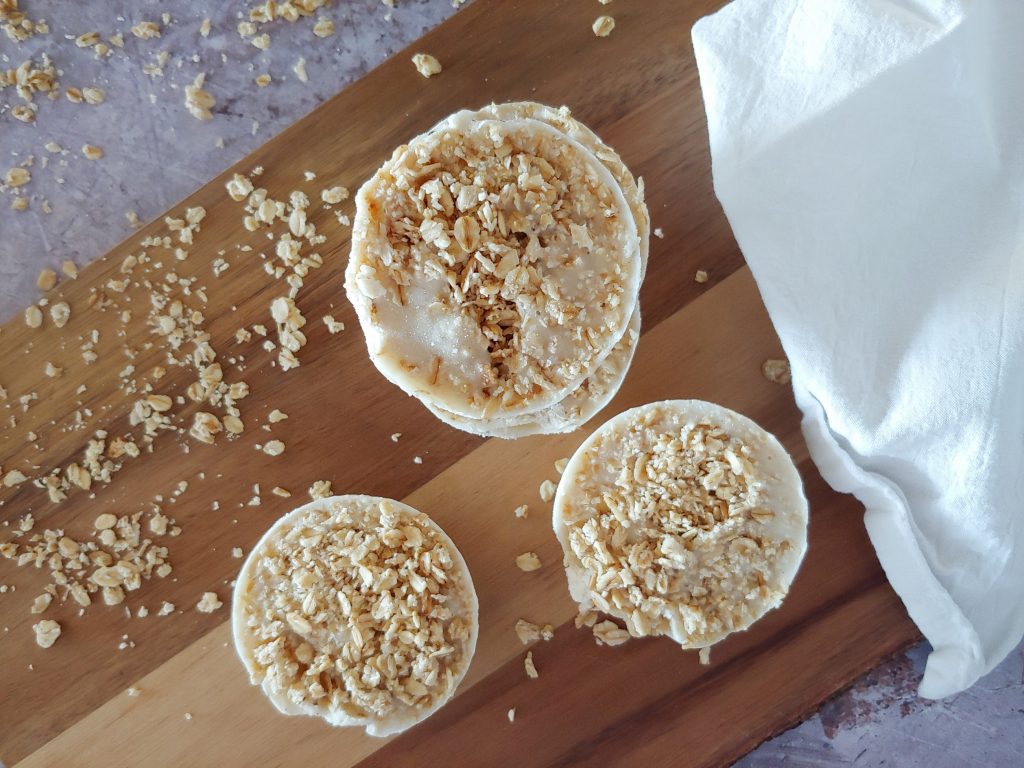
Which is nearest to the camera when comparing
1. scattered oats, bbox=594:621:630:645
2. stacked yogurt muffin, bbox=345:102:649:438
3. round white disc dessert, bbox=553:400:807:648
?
stacked yogurt muffin, bbox=345:102:649:438

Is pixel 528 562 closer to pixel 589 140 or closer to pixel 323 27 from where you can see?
pixel 589 140

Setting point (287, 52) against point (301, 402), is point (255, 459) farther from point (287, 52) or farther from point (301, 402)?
point (287, 52)

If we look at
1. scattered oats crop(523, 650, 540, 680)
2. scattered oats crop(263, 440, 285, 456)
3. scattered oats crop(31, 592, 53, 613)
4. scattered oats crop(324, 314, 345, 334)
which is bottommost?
scattered oats crop(523, 650, 540, 680)

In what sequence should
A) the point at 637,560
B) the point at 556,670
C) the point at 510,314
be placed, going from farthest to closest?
the point at 556,670
the point at 637,560
the point at 510,314

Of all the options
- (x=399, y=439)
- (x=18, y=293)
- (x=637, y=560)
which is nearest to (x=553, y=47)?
(x=399, y=439)

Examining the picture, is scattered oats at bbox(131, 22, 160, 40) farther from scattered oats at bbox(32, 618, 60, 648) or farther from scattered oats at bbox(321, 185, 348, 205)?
scattered oats at bbox(32, 618, 60, 648)

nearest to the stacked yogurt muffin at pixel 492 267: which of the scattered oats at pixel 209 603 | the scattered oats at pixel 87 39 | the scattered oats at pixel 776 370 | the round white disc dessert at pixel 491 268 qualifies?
the round white disc dessert at pixel 491 268

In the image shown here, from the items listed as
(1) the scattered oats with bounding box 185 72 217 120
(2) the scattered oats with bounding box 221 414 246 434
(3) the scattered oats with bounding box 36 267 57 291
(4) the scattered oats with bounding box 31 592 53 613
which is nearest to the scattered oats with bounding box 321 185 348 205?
(1) the scattered oats with bounding box 185 72 217 120
